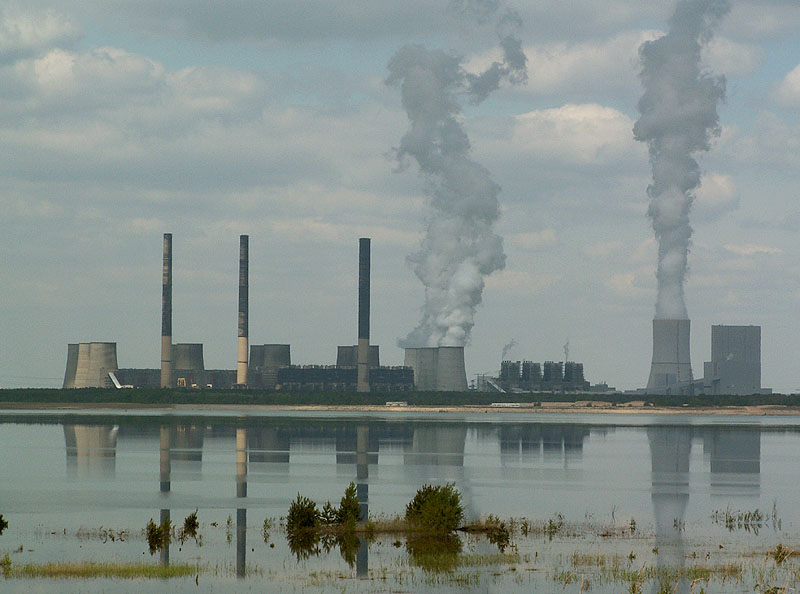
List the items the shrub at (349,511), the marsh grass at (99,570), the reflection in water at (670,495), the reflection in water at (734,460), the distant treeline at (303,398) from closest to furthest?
the marsh grass at (99,570) < the reflection in water at (670,495) < the shrub at (349,511) < the reflection in water at (734,460) < the distant treeline at (303,398)

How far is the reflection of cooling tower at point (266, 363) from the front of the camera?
17912 cm

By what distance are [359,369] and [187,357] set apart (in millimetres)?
27214

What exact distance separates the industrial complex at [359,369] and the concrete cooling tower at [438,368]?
133mm

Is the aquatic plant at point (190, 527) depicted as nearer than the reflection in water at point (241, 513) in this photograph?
No

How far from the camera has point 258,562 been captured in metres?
27.4

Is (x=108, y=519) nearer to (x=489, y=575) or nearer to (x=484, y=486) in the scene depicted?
(x=489, y=575)

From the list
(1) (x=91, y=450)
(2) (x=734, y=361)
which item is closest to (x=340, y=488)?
(1) (x=91, y=450)

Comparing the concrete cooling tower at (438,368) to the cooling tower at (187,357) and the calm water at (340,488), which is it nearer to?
the cooling tower at (187,357)

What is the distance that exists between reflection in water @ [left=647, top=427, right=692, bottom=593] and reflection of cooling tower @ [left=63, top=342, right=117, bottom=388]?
352 ft

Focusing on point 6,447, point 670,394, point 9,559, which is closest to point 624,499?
point 9,559

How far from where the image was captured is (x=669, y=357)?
152 meters

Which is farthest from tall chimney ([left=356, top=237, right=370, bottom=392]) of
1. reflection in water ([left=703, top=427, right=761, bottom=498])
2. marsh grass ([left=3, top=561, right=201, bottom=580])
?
marsh grass ([left=3, top=561, right=201, bottom=580])

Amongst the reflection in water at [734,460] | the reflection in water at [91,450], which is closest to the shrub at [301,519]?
the reflection in water at [734,460]

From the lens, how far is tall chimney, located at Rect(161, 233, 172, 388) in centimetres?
16000
